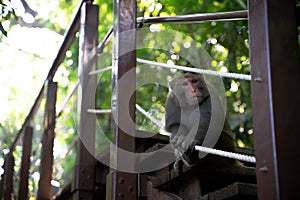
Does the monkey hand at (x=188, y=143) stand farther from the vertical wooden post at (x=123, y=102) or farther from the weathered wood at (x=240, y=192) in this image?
the weathered wood at (x=240, y=192)

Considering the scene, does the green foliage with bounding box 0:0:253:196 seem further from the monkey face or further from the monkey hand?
the monkey hand

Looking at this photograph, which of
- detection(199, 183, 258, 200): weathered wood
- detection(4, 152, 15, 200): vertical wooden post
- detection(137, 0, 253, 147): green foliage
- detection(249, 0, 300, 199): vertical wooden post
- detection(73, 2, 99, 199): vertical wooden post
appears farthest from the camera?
detection(137, 0, 253, 147): green foliage

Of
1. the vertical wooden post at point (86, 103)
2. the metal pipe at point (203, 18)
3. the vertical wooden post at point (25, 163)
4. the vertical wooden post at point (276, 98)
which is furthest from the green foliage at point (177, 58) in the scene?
the vertical wooden post at point (276, 98)

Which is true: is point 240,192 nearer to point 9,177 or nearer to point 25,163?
point 25,163

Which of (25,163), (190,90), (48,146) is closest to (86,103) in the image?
(48,146)

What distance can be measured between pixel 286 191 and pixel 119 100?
112cm

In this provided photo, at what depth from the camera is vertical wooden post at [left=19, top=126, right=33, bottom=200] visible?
11.6ft

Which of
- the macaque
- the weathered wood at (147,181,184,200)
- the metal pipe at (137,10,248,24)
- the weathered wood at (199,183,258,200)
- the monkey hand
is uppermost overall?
the metal pipe at (137,10,248,24)

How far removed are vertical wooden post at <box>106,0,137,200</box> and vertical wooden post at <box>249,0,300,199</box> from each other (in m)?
0.88

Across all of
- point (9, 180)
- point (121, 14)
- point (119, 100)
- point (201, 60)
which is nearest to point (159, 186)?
point (119, 100)

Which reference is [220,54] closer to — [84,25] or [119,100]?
[84,25]

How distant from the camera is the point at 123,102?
2158mm

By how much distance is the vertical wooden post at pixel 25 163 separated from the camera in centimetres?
352

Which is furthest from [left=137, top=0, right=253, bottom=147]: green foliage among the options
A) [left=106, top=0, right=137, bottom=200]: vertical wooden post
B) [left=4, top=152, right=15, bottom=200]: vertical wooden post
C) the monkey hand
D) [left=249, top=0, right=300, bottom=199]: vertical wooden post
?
[left=249, top=0, right=300, bottom=199]: vertical wooden post
